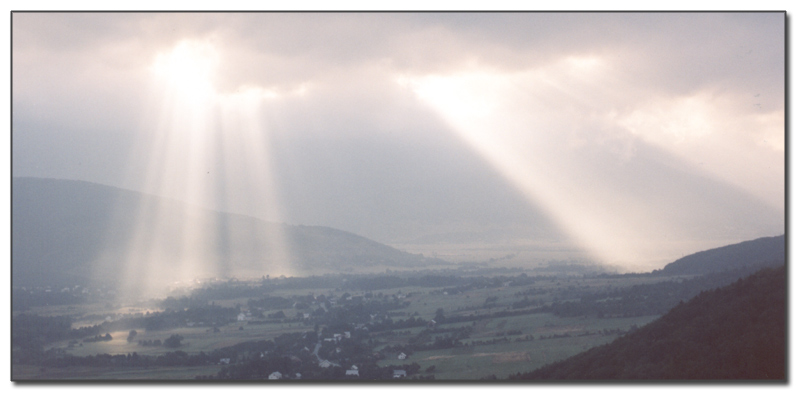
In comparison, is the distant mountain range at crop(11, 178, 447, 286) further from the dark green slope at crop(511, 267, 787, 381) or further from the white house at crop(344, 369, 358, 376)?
the dark green slope at crop(511, 267, 787, 381)

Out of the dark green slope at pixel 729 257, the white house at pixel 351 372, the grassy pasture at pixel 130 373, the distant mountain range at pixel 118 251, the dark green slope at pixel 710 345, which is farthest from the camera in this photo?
the distant mountain range at pixel 118 251

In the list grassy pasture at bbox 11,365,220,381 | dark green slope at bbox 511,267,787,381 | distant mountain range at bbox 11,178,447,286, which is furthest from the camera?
distant mountain range at bbox 11,178,447,286

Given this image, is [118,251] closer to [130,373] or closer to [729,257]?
[130,373]

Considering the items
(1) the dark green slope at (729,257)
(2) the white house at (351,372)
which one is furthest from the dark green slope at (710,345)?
(1) the dark green slope at (729,257)

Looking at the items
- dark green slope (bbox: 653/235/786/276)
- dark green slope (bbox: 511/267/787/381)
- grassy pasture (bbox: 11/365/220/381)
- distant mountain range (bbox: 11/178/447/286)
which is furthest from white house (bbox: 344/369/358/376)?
distant mountain range (bbox: 11/178/447/286)

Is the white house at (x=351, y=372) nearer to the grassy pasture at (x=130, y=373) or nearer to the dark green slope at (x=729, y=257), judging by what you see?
the grassy pasture at (x=130, y=373)

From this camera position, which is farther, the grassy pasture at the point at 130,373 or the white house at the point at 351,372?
the white house at the point at 351,372

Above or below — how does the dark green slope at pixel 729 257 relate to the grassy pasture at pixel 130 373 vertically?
above
